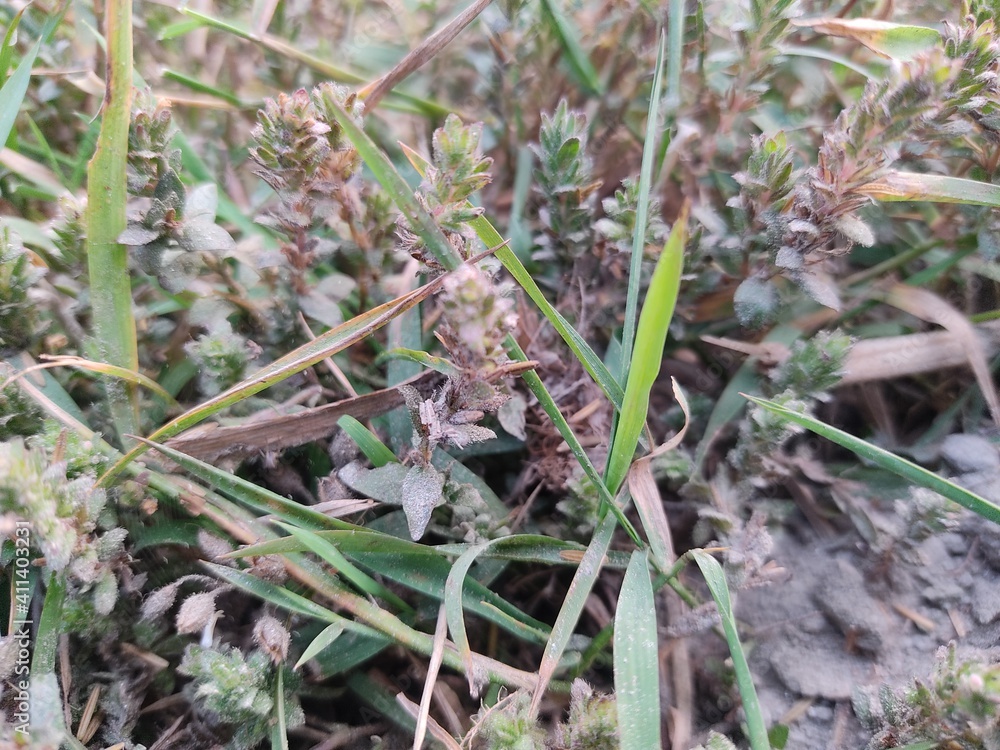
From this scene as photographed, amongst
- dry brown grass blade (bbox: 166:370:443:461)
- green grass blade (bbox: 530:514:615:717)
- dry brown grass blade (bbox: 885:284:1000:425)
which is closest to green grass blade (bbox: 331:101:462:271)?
dry brown grass blade (bbox: 166:370:443:461)

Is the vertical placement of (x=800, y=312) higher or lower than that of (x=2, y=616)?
higher

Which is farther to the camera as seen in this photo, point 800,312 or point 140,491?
point 800,312

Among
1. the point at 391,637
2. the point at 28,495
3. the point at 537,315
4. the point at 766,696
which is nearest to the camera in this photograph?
the point at 28,495

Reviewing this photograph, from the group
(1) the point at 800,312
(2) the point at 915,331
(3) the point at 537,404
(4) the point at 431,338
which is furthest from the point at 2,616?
(2) the point at 915,331

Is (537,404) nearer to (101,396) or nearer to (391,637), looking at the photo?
(391,637)

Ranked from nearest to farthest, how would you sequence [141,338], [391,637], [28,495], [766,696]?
[28,495] → [391,637] → [766,696] → [141,338]

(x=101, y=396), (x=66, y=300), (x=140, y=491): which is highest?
(x=66, y=300)

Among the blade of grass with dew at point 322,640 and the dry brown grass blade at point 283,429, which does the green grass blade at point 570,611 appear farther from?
the dry brown grass blade at point 283,429

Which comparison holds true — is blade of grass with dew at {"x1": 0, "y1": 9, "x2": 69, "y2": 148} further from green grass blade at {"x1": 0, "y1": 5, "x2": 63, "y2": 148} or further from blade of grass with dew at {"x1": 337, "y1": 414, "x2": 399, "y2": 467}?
blade of grass with dew at {"x1": 337, "y1": 414, "x2": 399, "y2": 467}
